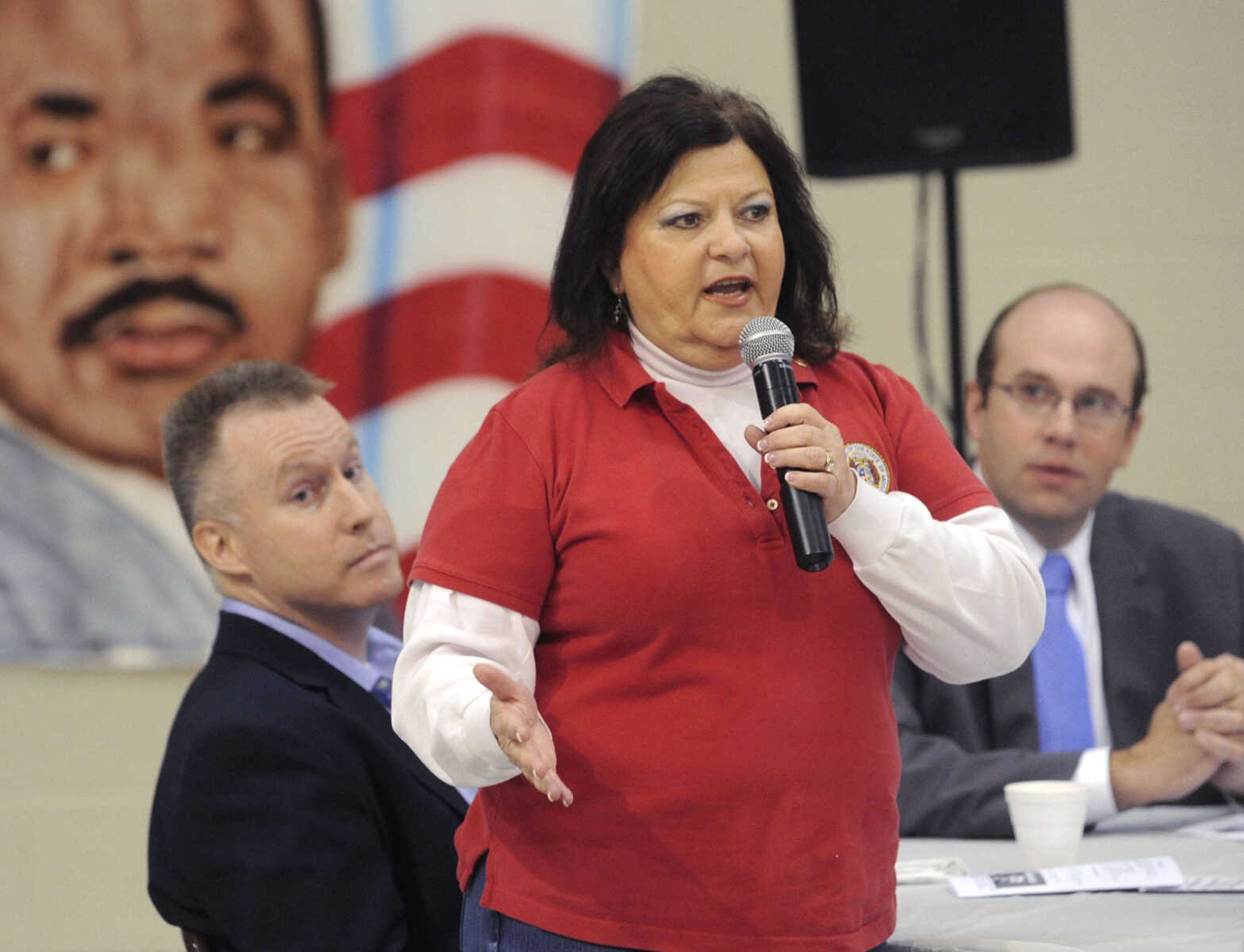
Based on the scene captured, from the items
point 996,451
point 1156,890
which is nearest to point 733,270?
point 1156,890

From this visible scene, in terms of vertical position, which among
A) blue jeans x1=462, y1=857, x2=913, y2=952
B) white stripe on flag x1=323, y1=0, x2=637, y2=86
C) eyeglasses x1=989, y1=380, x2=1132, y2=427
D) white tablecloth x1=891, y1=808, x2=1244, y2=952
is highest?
white stripe on flag x1=323, y1=0, x2=637, y2=86

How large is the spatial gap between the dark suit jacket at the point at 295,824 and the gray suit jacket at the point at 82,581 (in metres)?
1.63

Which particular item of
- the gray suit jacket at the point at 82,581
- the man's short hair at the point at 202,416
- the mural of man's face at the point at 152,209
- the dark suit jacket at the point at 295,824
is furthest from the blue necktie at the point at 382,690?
the mural of man's face at the point at 152,209

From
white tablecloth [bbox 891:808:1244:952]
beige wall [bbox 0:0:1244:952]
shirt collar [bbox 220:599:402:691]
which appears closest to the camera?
white tablecloth [bbox 891:808:1244:952]

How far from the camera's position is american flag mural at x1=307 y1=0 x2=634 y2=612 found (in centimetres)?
334

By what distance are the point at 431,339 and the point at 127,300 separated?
0.70 metres

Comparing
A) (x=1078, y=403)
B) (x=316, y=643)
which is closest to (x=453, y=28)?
(x=1078, y=403)

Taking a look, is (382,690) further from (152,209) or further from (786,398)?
(152,209)

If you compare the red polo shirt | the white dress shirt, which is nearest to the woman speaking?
the red polo shirt

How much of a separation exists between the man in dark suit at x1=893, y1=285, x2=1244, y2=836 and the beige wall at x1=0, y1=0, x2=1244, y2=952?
1.11 metres

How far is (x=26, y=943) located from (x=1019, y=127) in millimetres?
2892

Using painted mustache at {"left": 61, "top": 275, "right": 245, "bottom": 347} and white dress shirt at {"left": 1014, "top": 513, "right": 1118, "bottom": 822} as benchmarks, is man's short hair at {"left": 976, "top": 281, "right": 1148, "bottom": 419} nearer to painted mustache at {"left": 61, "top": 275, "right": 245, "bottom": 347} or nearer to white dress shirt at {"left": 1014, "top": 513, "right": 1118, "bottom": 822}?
white dress shirt at {"left": 1014, "top": 513, "right": 1118, "bottom": 822}

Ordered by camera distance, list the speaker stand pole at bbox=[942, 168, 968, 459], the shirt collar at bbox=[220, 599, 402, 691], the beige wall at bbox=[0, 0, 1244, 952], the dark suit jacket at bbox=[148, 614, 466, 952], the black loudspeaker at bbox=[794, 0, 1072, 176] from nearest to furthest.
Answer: the dark suit jacket at bbox=[148, 614, 466, 952] → the shirt collar at bbox=[220, 599, 402, 691] → the black loudspeaker at bbox=[794, 0, 1072, 176] → the speaker stand pole at bbox=[942, 168, 968, 459] → the beige wall at bbox=[0, 0, 1244, 952]

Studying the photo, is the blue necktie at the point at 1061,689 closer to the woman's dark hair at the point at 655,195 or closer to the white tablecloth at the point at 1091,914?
the white tablecloth at the point at 1091,914
